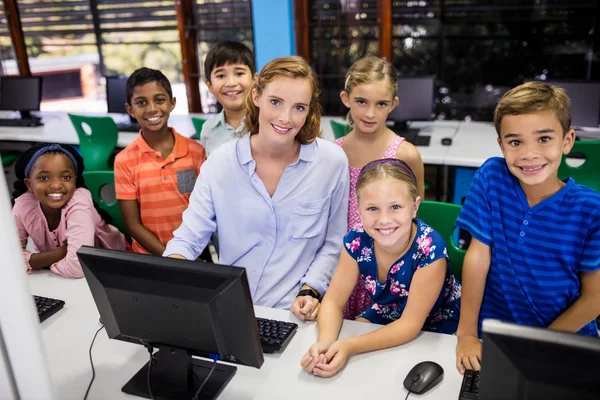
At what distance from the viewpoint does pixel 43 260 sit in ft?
6.39

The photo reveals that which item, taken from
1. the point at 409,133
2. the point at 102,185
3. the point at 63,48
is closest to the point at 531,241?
the point at 102,185

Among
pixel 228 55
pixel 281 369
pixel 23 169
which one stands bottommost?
pixel 281 369

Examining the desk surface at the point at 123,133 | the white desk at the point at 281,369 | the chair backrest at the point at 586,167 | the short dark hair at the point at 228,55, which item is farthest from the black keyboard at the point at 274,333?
the desk surface at the point at 123,133

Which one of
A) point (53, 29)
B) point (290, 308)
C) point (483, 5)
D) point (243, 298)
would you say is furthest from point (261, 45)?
point (243, 298)

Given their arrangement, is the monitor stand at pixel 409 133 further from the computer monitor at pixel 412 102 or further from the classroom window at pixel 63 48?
the classroom window at pixel 63 48

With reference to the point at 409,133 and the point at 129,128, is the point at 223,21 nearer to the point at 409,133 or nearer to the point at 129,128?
the point at 129,128

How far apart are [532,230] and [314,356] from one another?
0.69 meters

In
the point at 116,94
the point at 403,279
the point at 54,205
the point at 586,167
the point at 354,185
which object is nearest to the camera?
the point at 403,279

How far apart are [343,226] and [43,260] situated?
1.11 m

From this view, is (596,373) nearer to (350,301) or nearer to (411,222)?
(411,222)

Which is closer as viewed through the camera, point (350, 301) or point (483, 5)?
point (350, 301)

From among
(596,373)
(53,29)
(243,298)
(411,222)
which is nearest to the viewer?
(596,373)

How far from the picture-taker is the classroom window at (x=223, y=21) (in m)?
4.66

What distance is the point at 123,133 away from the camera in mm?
4316
